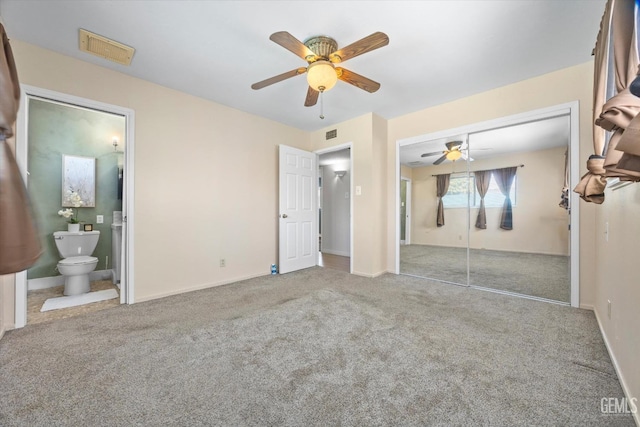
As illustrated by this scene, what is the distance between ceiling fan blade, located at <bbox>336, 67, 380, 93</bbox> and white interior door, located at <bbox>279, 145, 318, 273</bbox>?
75.4 inches

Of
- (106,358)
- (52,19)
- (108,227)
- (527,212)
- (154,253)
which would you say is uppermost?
(52,19)

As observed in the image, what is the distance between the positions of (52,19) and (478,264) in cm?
550

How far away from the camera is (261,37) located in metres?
2.21

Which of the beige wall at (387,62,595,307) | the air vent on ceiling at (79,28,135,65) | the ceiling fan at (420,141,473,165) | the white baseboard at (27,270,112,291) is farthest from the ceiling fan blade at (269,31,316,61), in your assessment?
the white baseboard at (27,270,112,291)

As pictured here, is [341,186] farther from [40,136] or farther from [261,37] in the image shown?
[40,136]

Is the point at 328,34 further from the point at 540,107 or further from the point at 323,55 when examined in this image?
the point at 540,107

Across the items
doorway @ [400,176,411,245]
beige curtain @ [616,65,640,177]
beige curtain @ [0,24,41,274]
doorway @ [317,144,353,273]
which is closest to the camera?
beige curtain @ [0,24,41,274]

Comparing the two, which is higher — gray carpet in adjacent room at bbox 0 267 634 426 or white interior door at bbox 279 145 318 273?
white interior door at bbox 279 145 318 273

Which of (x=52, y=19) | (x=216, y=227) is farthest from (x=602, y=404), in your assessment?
(x=52, y=19)

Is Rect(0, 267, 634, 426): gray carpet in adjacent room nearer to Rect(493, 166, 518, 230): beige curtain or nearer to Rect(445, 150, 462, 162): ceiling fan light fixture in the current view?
Rect(493, 166, 518, 230): beige curtain

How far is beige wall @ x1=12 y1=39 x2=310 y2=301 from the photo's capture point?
2.65 meters

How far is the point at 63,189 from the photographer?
3537mm

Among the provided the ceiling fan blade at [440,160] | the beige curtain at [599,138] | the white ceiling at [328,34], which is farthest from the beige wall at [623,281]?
the ceiling fan blade at [440,160]

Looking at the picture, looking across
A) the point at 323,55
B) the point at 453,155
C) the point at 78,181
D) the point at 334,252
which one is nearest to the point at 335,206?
the point at 334,252
